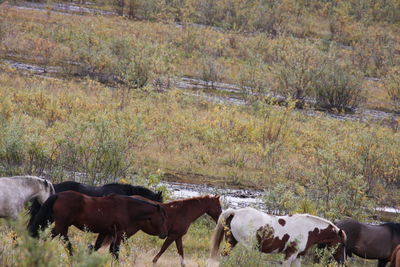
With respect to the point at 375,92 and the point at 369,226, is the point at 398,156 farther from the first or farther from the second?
the point at 375,92

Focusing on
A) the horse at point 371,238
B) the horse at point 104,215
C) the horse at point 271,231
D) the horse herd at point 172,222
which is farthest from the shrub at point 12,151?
the horse at point 371,238

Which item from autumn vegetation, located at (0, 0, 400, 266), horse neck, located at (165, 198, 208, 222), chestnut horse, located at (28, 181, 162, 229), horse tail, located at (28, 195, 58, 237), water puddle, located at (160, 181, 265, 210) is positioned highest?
horse tail, located at (28, 195, 58, 237)

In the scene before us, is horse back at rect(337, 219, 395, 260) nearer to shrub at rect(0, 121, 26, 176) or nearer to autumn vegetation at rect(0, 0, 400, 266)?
autumn vegetation at rect(0, 0, 400, 266)

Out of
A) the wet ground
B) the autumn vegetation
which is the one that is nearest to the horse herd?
the autumn vegetation

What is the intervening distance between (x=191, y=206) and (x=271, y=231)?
4.59ft

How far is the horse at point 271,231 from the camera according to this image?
10.4 m

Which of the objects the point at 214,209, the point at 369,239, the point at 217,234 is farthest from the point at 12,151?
the point at 369,239

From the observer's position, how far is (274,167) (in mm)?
20234

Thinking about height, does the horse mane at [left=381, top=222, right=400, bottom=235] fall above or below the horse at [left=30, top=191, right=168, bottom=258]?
below

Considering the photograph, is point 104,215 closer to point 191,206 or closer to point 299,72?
point 191,206

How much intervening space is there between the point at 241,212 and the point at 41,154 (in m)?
Result: 6.81

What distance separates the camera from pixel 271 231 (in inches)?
408

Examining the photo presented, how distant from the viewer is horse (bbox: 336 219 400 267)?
1176 cm

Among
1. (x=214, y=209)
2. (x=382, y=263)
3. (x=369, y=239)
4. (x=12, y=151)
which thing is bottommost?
(x=382, y=263)
